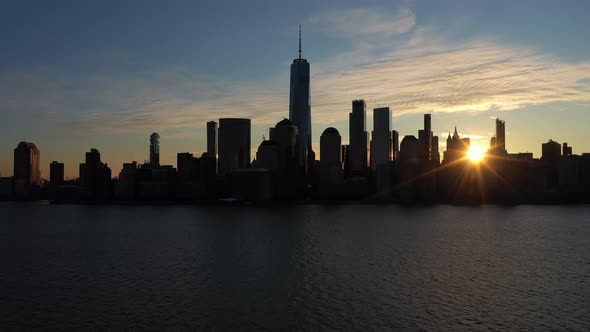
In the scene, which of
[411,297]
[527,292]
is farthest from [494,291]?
[411,297]

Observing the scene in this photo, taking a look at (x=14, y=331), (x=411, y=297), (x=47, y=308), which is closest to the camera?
(x=14, y=331)

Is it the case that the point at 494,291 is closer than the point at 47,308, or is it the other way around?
the point at 47,308

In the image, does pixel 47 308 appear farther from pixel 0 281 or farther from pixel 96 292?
pixel 0 281

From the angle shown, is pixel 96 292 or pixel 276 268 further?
pixel 276 268

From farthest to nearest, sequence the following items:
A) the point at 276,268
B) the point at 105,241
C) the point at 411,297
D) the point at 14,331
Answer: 1. the point at 105,241
2. the point at 276,268
3. the point at 411,297
4. the point at 14,331

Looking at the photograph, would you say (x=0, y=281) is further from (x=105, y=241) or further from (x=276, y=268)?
Result: (x=105, y=241)

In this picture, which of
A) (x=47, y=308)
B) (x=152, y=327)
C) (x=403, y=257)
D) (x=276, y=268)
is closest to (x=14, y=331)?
(x=47, y=308)

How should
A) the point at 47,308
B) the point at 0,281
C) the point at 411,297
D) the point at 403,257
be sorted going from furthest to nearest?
1. the point at 403,257
2. the point at 0,281
3. the point at 411,297
4. the point at 47,308
